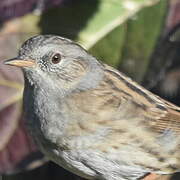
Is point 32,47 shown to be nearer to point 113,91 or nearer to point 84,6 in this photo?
point 113,91

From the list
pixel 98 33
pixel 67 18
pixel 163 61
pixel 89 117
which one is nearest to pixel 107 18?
pixel 98 33

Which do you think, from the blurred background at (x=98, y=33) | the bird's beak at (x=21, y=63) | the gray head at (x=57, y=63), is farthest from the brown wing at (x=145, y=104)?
the blurred background at (x=98, y=33)

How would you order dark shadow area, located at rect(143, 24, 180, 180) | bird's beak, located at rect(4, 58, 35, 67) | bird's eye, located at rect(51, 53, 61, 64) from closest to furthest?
bird's beak, located at rect(4, 58, 35, 67) < bird's eye, located at rect(51, 53, 61, 64) < dark shadow area, located at rect(143, 24, 180, 180)

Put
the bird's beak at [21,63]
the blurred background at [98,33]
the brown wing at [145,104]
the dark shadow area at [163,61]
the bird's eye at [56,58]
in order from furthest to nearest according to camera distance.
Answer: the dark shadow area at [163,61] → the blurred background at [98,33] → the brown wing at [145,104] → the bird's eye at [56,58] → the bird's beak at [21,63]

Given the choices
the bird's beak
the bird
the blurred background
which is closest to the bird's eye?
the bird

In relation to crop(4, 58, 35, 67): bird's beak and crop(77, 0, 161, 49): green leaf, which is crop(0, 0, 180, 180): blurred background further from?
crop(4, 58, 35, 67): bird's beak

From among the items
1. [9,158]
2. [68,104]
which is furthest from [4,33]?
[68,104]

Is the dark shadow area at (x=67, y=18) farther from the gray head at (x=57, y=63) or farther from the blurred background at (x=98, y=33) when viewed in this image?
the gray head at (x=57, y=63)
